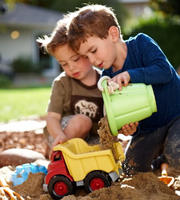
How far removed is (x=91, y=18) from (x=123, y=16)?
72.7 ft

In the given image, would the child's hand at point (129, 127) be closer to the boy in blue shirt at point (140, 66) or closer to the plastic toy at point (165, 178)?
the boy in blue shirt at point (140, 66)

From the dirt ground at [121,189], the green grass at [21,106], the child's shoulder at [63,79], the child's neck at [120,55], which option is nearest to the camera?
the dirt ground at [121,189]

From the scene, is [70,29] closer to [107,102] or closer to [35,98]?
[107,102]

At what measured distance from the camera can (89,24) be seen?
245cm

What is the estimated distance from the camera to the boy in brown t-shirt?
2854 mm

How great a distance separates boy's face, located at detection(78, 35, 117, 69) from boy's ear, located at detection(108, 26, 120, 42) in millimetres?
32

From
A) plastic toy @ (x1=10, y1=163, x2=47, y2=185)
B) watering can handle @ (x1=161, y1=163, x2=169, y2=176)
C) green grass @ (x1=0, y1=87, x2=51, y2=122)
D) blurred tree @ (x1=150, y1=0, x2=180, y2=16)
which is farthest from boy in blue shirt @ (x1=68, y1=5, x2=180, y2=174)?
blurred tree @ (x1=150, y1=0, x2=180, y2=16)

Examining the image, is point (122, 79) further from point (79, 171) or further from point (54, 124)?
point (54, 124)

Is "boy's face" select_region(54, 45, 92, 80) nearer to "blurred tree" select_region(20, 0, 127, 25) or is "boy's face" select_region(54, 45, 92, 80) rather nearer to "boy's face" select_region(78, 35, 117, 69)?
"boy's face" select_region(78, 35, 117, 69)

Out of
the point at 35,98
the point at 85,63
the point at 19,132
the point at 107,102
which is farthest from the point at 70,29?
the point at 35,98

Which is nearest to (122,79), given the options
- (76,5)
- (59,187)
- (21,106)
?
(59,187)

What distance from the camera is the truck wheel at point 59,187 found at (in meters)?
2.22

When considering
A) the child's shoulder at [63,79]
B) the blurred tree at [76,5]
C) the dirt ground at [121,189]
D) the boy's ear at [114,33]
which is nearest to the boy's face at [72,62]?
the child's shoulder at [63,79]

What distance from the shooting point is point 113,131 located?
7.13ft
